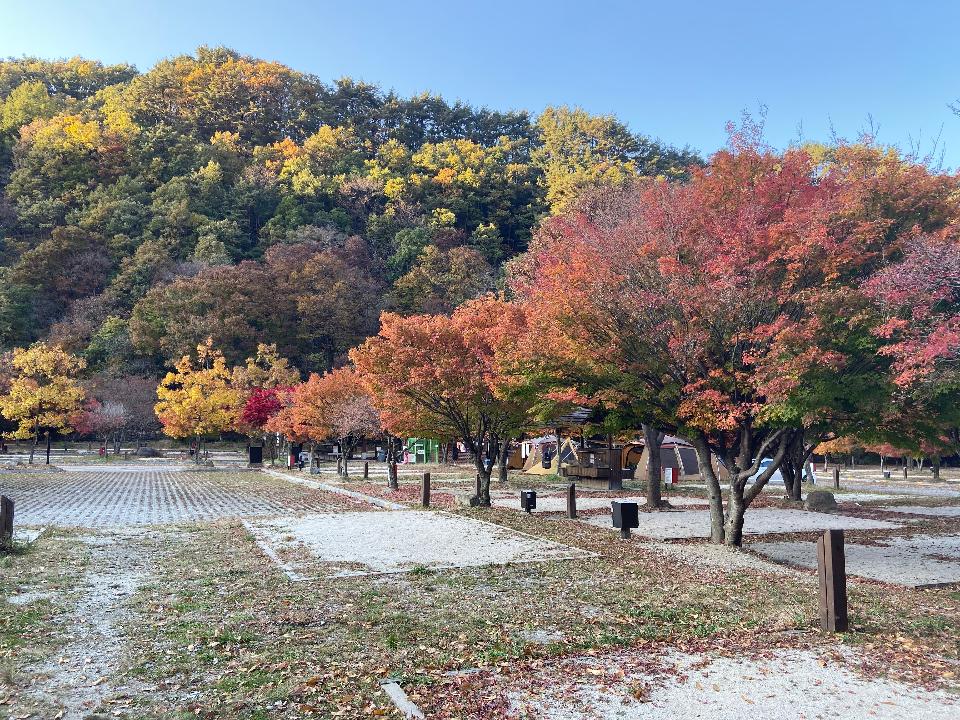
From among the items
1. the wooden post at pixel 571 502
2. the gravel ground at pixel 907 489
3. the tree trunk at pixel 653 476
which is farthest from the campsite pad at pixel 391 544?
the gravel ground at pixel 907 489

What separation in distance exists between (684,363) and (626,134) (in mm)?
79802

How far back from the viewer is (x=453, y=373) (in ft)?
55.4

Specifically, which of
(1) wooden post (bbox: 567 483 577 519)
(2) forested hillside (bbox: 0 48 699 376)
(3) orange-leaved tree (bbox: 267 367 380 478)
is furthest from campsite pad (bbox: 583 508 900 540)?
(2) forested hillside (bbox: 0 48 699 376)

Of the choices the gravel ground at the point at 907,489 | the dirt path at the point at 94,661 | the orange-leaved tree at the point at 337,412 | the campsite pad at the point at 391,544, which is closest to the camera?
the dirt path at the point at 94,661

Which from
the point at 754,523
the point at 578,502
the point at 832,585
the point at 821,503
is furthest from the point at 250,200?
the point at 832,585

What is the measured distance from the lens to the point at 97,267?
6894cm

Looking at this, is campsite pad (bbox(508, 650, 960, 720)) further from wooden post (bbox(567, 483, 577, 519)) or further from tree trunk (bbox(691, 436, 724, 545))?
wooden post (bbox(567, 483, 577, 519))

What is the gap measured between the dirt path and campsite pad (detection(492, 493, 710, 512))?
1068 centimetres

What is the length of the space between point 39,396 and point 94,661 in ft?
130

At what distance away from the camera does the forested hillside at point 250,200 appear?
205 feet

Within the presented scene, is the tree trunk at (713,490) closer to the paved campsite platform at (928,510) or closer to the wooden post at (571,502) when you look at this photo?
the wooden post at (571,502)

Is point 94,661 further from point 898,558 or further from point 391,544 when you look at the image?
point 898,558

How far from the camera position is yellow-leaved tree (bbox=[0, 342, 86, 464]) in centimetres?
A: 3856

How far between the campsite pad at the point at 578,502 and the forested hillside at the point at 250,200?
129ft
